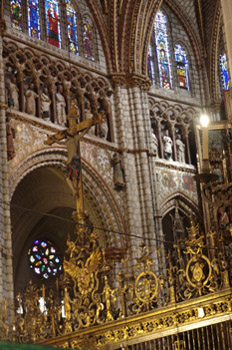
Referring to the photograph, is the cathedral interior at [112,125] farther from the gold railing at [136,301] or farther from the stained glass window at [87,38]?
the gold railing at [136,301]

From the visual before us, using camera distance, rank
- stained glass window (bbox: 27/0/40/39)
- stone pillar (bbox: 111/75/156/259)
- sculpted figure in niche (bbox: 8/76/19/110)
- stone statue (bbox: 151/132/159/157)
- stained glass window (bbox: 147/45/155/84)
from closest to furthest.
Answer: sculpted figure in niche (bbox: 8/76/19/110) < stained glass window (bbox: 27/0/40/39) < stone pillar (bbox: 111/75/156/259) < stone statue (bbox: 151/132/159/157) < stained glass window (bbox: 147/45/155/84)

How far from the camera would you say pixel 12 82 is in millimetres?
19234

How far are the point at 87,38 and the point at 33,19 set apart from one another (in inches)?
87.1

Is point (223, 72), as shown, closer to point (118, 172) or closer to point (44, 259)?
point (118, 172)

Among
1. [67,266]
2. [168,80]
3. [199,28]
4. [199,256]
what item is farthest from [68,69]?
[199,256]

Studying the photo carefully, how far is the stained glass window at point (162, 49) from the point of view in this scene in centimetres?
2467

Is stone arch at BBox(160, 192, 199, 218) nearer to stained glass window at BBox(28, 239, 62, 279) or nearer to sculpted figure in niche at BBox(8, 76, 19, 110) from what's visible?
stained glass window at BBox(28, 239, 62, 279)

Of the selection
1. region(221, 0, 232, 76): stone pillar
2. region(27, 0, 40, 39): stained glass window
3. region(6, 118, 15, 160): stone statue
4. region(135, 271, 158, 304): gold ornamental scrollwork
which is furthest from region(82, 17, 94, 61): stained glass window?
region(221, 0, 232, 76): stone pillar

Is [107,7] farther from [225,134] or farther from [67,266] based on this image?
[67,266]

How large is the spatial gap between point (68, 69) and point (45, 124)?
2142 millimetres

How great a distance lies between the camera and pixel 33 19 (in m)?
20.6

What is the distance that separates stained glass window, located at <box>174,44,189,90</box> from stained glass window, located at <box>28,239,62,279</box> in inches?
264

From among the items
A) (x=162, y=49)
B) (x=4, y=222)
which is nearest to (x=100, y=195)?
(x=4, y=222)

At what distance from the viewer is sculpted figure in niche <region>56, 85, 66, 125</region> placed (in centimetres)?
2036
